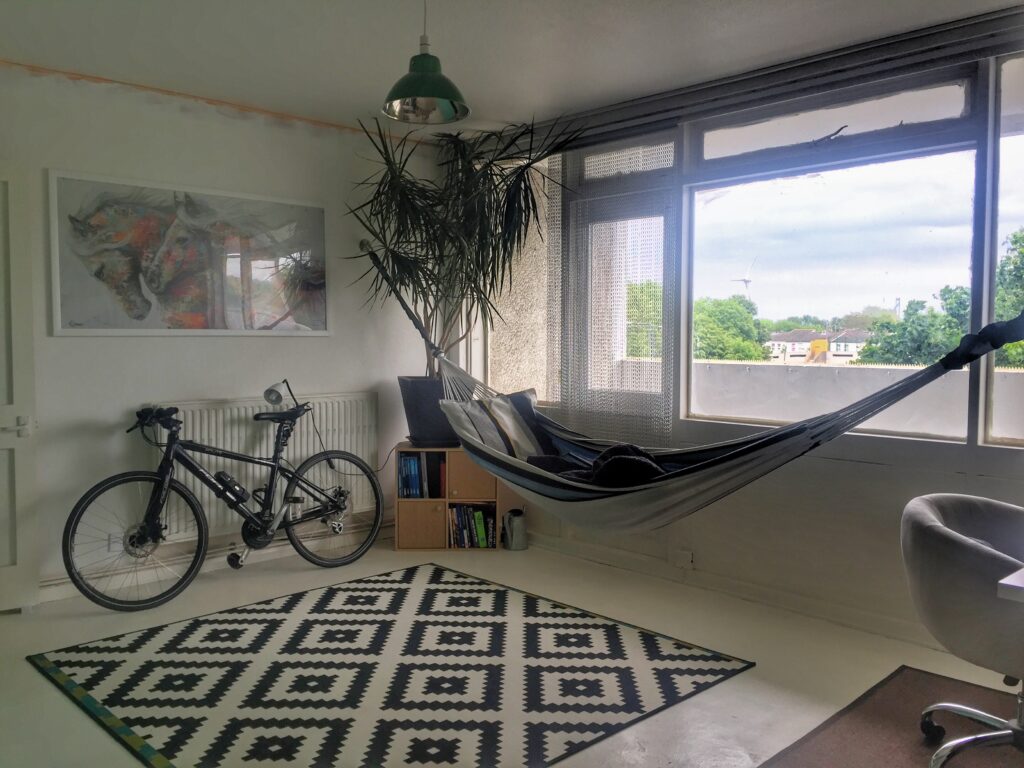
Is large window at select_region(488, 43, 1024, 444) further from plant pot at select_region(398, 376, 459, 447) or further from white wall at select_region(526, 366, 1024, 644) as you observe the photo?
plant pot at select_region(398, 376, 459, 447)

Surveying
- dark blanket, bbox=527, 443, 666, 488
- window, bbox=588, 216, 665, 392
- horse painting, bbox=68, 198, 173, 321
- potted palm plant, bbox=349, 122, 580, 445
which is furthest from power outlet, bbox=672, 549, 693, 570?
horse painting, bbox=68, 198, 173, 321

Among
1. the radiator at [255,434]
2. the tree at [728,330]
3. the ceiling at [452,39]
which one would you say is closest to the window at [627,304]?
the tree at [728,330]

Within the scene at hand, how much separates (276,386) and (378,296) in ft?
2.95

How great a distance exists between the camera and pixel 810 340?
12.1ft

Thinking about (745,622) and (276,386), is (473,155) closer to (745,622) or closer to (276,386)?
(276,386)

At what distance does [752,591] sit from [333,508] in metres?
2.17

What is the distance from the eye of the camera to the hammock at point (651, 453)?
2.80 metres

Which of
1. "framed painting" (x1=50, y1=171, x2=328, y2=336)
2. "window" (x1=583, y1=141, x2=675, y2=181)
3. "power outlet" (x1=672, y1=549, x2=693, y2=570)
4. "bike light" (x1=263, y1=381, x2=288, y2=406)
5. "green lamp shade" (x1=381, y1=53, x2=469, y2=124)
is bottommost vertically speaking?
"power outlet" (x1=672, y1=549, x2=693, y2=570)

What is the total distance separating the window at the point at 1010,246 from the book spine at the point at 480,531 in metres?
2.65

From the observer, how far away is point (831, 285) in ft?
11.9

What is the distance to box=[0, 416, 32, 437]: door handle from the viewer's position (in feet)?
11.9

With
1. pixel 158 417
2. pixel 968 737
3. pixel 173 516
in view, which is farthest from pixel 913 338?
pixel 173 516

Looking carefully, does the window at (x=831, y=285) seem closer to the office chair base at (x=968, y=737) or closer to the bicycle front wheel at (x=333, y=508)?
the office chair base at (x=968, y=737)

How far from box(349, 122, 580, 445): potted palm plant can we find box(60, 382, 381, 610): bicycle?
2.15 ft
